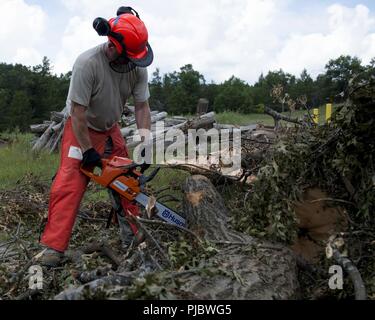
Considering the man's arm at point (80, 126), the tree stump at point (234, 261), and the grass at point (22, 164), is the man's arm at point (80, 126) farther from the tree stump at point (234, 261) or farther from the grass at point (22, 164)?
the grass at point (22, 164)

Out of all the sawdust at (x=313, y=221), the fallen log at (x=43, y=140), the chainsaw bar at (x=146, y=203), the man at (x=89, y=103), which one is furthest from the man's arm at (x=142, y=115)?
the fallen log at (x=43, y=140)

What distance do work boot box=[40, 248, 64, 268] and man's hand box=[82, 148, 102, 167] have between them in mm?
760

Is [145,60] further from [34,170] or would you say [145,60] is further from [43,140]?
[43,140]

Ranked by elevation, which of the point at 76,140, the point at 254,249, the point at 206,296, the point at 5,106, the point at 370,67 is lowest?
the point at 206,296

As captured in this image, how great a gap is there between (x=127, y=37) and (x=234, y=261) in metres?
2.00

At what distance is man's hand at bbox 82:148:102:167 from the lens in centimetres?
416

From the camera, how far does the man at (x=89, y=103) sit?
13.3 ft

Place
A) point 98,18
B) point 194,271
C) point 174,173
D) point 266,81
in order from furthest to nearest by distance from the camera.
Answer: point 266,81 < point 174,173 < point 98,18 < point 194,271

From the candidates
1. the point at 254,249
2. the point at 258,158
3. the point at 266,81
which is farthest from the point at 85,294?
the point at 266,81

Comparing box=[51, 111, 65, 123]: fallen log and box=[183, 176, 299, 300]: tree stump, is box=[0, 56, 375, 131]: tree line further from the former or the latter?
box=[183, 176, 299, 300]: tree stump

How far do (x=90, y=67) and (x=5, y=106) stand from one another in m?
39.9

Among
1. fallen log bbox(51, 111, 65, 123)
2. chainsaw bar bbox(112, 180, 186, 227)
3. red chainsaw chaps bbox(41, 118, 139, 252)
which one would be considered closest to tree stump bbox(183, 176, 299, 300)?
chainsaw bar bbox(112, 180, 186, 227)

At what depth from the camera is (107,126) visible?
457cm

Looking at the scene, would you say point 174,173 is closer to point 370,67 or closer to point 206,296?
point 370,67
